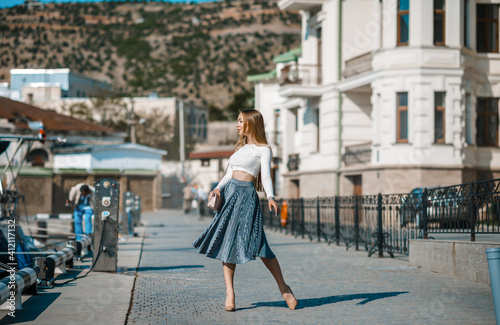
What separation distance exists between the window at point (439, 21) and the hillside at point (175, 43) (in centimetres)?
6460

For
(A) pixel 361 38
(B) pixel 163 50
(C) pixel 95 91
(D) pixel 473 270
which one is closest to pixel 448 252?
(D) pixel 473 270

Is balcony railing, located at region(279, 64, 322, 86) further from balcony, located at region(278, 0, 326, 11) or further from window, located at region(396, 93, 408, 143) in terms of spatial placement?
window, located at region(396, 93, 408, 143)

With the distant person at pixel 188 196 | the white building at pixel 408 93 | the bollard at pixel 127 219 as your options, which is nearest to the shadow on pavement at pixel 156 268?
the bollard at pixel 127 219

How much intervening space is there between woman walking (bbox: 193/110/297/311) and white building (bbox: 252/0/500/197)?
2148 centimetres

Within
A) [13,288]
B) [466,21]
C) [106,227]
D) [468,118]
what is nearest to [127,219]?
[106,227]

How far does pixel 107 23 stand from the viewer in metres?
132

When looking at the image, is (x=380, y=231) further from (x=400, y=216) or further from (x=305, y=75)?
(x=305, y=75)

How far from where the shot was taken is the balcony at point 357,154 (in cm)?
3073

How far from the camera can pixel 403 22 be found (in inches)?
1123

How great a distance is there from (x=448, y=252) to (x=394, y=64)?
61.8ft

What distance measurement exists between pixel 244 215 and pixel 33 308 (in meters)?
2.29

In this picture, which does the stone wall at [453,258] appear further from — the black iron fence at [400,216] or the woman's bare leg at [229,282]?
the woman's bare leg at [229,282]

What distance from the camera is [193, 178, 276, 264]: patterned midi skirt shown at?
7.01m

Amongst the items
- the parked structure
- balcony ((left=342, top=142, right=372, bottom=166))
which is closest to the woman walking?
balcony ((left=342, top=142, right=372, bottom=166))
